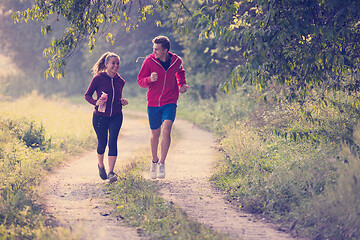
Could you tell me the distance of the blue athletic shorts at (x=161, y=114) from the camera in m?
7.51

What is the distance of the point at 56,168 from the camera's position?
9852 millimetres

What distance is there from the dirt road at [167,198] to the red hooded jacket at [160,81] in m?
1.50

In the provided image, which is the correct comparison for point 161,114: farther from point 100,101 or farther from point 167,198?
point 167,198

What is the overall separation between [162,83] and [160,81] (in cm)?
5

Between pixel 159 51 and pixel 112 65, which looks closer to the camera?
pixel 159 51

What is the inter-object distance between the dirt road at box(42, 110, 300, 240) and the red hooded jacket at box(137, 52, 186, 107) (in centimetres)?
150

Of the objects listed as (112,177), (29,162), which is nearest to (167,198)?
(112,177)

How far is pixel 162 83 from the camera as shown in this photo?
741cm

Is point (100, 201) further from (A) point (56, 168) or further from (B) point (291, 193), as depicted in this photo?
(A) point (56, 168)

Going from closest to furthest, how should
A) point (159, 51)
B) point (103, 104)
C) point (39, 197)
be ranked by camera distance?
point (39, 197), point (159, 51), point (103, 104)

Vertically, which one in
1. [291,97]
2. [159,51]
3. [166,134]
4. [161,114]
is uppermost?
[159,51]

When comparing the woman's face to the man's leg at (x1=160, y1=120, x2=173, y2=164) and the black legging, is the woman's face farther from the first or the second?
the man's leg at (x1=160, y1=120, x2=173, y2=164)

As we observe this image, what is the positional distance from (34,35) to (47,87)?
445 cm

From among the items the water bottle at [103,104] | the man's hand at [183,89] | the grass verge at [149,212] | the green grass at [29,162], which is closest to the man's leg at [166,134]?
the man's hand at [183,89]
